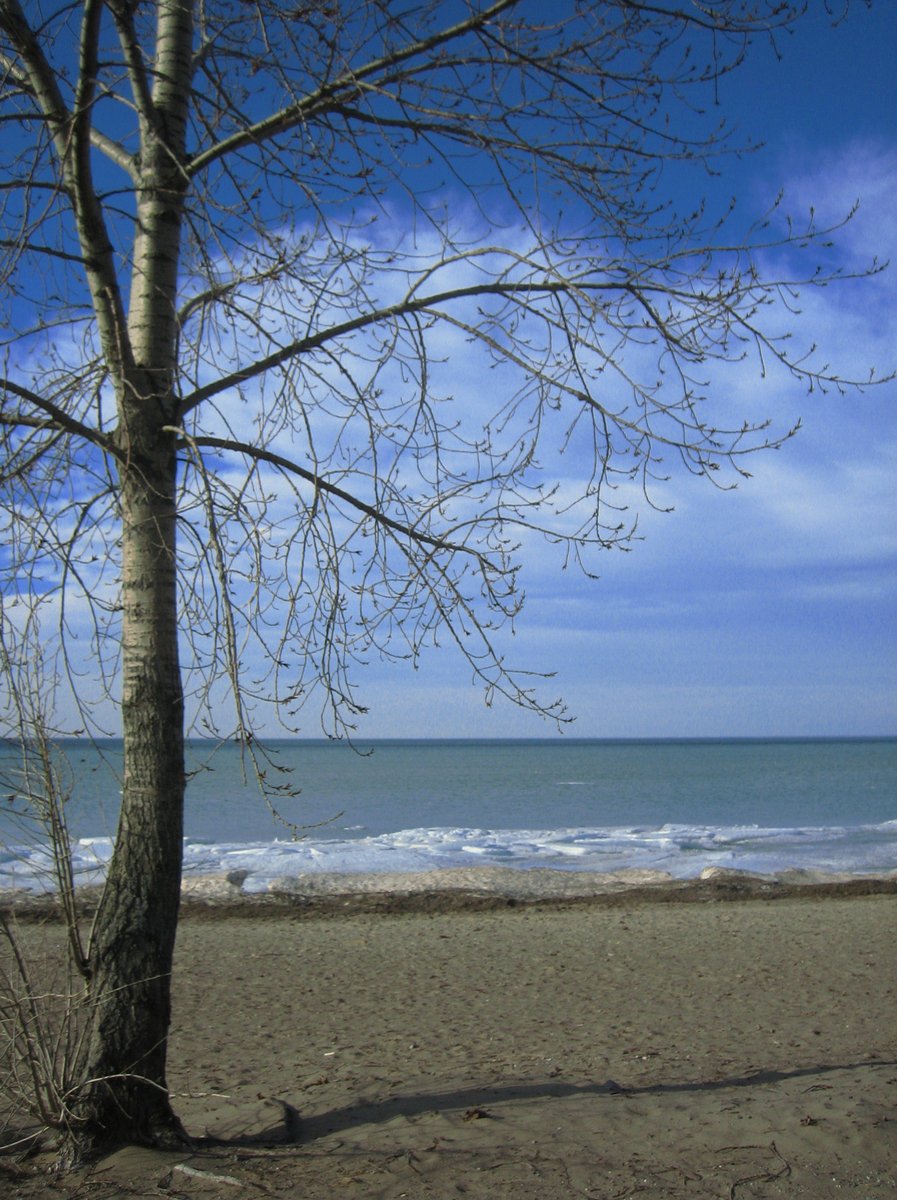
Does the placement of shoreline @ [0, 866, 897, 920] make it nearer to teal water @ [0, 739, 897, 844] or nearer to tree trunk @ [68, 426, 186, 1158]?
teal water @ [0, 739, 897, 844]

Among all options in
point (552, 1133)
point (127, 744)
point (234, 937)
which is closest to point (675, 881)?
point (234, 937)

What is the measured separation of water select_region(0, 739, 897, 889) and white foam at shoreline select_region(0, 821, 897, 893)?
47 millimetres

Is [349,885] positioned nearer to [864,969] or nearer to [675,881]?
[675,881]

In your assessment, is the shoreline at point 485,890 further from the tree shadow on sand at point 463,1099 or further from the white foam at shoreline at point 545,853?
the tree shadow on sand at point 463,1099

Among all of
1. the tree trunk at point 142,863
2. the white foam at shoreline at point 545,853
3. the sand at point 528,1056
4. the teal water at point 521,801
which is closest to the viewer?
the sand at point 528,1056

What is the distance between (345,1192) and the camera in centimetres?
396

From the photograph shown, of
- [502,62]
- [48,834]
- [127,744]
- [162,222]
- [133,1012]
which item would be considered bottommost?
[133,1012]

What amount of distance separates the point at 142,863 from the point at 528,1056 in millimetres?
3399

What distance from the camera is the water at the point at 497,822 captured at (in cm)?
1567

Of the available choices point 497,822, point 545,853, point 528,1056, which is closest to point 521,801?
point 497,822

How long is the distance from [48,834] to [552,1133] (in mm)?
Answer: 2441

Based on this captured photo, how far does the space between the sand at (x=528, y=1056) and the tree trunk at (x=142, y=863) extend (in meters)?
0.24

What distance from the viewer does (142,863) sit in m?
4.39

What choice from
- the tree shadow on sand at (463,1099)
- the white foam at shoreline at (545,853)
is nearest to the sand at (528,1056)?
the tree shadow on sand at (463,1099)
